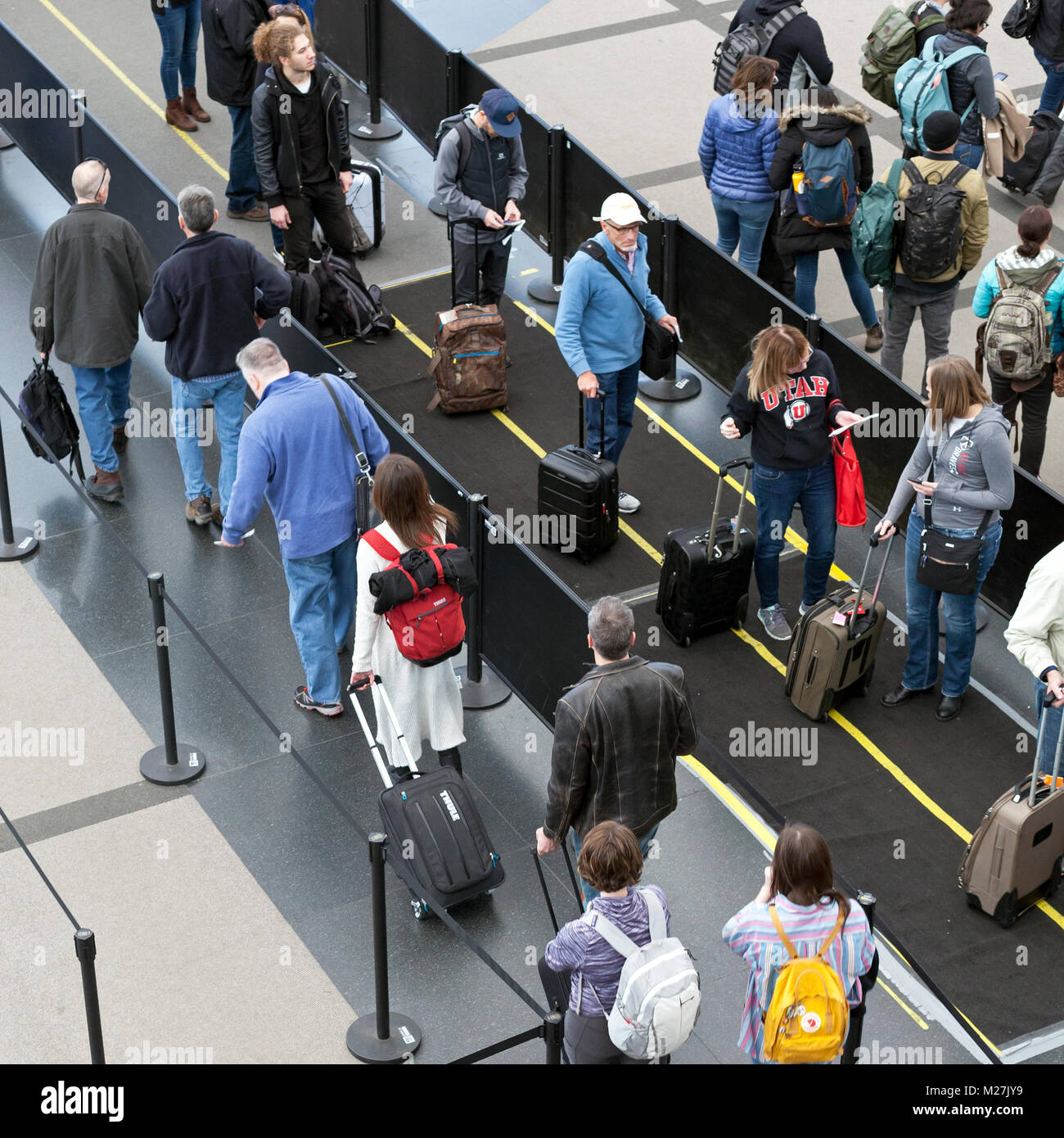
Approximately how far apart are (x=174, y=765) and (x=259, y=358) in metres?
2.17

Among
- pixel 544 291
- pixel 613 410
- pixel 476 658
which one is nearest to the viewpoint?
pixel 476 658

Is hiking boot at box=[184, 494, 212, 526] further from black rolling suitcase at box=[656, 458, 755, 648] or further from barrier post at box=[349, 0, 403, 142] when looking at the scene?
barrier post at box=[349, 0, 403, 142]

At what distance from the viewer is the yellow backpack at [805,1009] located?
5867 mm

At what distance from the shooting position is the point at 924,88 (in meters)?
11.8

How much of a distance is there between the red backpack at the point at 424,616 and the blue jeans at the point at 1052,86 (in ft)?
29.1

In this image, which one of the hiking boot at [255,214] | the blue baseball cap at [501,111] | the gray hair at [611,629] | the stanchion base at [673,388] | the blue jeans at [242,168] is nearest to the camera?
the gray hair at [611,629]

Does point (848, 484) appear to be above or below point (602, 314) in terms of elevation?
below

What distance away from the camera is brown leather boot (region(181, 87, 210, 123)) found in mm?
15109

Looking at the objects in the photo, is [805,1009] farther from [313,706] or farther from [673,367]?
[673,367]

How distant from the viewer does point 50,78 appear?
12656 millimetres

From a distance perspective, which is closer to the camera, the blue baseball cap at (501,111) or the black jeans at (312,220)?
the blue baseball cap at (501,111)

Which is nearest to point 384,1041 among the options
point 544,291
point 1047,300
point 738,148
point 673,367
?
point 1047,300

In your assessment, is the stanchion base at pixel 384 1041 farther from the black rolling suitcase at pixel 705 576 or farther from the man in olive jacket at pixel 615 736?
the black rolling suitcase at pixel 705 576

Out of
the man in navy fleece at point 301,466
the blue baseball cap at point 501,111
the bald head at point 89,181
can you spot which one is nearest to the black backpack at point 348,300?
the blue baseball cap at point 501,111
